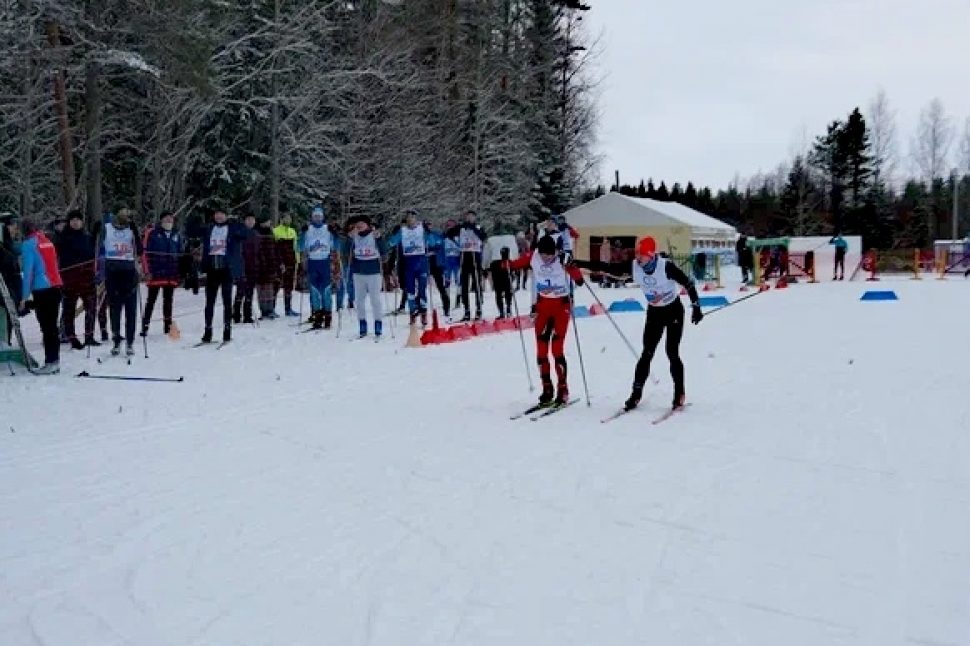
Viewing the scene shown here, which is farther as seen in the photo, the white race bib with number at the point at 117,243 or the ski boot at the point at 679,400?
the white race bib with number at the point at 117,243

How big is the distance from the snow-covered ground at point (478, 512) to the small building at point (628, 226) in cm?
3167

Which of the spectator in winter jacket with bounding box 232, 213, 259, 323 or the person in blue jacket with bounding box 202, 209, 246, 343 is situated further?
the spectator in winter jacket with bounding box 232, 213, 259, 323

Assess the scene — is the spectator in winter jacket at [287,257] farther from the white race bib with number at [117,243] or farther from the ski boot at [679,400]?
the ski boot at [679,400]

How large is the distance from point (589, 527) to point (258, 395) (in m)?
5.54

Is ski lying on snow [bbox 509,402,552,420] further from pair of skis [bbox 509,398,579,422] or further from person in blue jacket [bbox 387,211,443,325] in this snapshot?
person in blue jacket [bbox 387,211,443,325]

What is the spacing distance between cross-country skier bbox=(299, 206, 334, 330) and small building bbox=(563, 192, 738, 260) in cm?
2719

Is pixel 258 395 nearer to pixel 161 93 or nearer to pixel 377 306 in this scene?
pixel 377 306

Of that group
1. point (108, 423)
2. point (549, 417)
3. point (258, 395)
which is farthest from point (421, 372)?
point (108, 423)

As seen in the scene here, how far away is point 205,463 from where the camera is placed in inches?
270

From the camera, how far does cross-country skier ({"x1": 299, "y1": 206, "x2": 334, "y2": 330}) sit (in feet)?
49.4

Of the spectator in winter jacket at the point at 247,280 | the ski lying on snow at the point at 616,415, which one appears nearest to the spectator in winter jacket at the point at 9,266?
the spectator in winter jacket at the point at 247,280

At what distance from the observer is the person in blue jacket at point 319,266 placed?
15055 millimetres

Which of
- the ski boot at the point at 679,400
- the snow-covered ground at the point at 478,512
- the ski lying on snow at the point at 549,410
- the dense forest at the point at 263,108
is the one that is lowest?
the snow-covered ground at the point at 478,512

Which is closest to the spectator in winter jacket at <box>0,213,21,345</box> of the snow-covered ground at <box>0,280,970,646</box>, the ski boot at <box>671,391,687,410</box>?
the snow-covered ground at <box>0,280,970,646</box>
